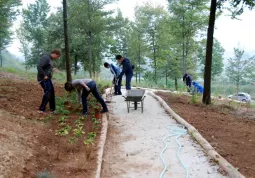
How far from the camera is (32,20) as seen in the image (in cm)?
3622

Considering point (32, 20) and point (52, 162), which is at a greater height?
point (32, 20)

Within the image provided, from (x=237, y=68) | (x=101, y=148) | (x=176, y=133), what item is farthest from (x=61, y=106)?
(x=237, y=68)

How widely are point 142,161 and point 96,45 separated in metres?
23.2

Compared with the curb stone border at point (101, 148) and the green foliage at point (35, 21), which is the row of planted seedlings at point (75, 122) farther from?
the green foliage at point (35, 21)

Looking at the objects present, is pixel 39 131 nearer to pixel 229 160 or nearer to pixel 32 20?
pixel 229 160

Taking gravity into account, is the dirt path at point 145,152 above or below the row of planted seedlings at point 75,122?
below

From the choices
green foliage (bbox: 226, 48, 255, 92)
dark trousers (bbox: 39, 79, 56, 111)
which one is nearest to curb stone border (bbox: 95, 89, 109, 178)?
dark trousers (bbox: 39, 79, 56, 111)

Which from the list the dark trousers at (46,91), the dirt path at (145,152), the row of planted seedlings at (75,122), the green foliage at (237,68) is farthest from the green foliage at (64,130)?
the green foliage at (237,68)

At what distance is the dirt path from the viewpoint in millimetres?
4672

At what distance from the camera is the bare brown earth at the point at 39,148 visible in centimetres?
436

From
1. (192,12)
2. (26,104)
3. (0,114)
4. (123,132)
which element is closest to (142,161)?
(123,132)

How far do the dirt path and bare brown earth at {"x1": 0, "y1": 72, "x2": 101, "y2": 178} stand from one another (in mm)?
413

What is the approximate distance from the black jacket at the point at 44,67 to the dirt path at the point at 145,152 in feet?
7.76

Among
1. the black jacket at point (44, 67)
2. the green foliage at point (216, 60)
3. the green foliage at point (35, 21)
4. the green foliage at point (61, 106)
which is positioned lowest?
the green foliage at point (61, 106)
